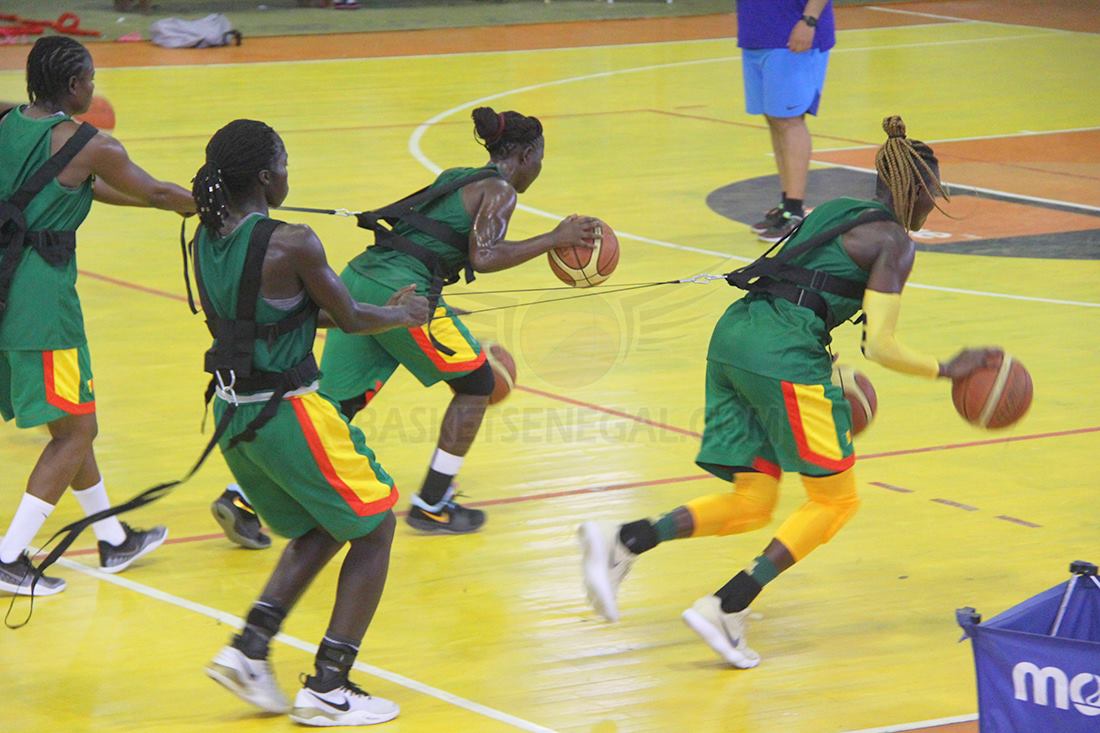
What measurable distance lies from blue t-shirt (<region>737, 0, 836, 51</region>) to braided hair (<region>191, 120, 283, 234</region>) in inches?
307

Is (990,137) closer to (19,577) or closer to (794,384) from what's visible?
(794,384)

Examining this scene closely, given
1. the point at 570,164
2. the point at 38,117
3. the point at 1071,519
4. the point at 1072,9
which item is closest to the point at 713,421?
the point at 1071,519

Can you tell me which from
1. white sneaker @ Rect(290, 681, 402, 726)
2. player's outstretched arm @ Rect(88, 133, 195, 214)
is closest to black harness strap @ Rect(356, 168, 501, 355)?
player's outstretched arm @ Rect(88, 133, 195, 214)

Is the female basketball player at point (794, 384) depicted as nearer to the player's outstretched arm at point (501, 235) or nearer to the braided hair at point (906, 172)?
the braided hair at point (906, 172)

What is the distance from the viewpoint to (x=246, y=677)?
502cm

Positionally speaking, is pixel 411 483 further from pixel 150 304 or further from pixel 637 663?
pixel 150 304

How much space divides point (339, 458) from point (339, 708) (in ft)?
2.44

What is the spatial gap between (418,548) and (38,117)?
215 cm

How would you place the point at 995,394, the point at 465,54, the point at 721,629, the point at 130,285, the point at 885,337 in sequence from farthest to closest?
1. the point at 465,54
2. the point at 130,285
3. the point at 995,394
4. the point at 721,629
5. the point at 885,337

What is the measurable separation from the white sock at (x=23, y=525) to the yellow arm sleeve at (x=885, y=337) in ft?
9.67

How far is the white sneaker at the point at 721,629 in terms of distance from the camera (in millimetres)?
5488

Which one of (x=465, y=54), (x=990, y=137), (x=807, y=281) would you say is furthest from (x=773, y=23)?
(x=465, y=54)

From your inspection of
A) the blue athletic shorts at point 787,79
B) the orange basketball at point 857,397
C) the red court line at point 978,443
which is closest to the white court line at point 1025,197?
the blue athletic shorts at point 787,79

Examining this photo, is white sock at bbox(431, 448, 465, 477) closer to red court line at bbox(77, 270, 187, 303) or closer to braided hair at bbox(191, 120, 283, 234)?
braided hair at bbox(191, 120, 283, 234)
